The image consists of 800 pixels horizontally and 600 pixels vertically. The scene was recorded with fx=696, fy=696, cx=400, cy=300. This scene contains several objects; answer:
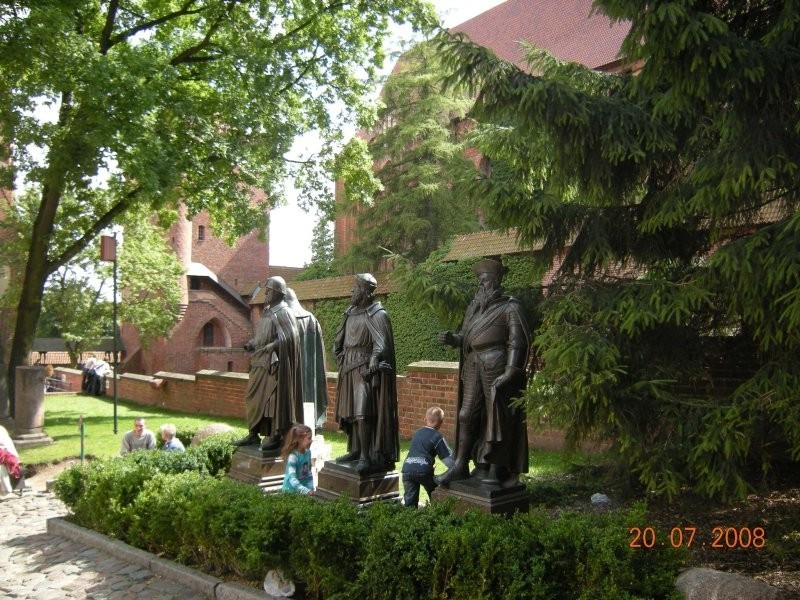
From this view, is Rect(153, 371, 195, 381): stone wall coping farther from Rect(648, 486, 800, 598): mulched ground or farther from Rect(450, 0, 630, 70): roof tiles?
Rect(648, 486, 800, 598): mulched ground

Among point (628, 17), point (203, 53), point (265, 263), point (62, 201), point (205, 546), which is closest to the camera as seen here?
point (628, 17)

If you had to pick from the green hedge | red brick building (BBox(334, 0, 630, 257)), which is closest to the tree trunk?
red brick building (BBox(334, 0, 630, 257))

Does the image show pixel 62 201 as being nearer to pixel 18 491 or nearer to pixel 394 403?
pixel 18 491

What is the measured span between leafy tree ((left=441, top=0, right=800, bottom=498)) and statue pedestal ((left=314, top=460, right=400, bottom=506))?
90.5 inches

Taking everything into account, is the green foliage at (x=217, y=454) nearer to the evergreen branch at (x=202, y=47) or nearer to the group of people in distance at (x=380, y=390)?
the group of people in distance at (x=380, y=390)

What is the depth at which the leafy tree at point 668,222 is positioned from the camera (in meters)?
4.85

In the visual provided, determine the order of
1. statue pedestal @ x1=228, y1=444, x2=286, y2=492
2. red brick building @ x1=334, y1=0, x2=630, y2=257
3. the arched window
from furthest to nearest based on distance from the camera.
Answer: the arched window
red brick building @ x1=334, y1=0, x2=630, y2=257
statue pedestal @ x1=228, y1=444, x2=286, y2=492

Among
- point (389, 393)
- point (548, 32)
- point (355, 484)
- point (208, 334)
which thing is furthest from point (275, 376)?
point (208, 334)

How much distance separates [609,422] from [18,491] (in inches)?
351

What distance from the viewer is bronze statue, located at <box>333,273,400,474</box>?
23.3ft

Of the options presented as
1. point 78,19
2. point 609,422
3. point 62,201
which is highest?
point 78,19

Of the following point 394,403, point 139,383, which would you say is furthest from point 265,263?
point 394,403

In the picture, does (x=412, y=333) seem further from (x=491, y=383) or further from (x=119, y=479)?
(x=491, y=383)

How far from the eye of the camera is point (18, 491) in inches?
406
